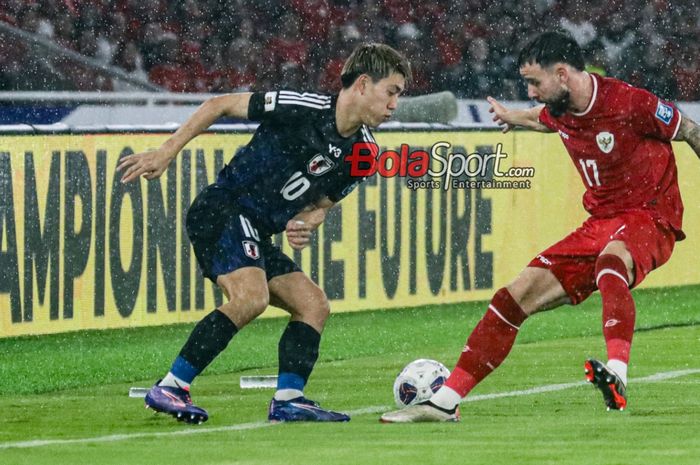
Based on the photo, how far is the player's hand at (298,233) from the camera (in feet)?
25.4

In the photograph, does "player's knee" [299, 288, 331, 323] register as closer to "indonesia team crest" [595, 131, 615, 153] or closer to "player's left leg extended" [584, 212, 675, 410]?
"player's left leg extended" [584, 212, 675, 410]

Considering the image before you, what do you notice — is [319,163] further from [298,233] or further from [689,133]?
[689,133]

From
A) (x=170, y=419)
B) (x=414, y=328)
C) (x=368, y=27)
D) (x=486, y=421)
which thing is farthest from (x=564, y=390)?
(x=368, y=27)

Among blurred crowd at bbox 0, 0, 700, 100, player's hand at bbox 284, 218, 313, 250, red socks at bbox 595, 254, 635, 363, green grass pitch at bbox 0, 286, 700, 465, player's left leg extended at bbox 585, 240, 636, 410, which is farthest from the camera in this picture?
blurred crowd at bbox 0, 0, 700, 100

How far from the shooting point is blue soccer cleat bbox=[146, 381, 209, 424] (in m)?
7.74

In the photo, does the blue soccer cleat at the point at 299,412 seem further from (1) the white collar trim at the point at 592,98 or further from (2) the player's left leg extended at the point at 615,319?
(1) the white collar trim at the point at 592,98

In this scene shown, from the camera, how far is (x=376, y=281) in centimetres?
1469

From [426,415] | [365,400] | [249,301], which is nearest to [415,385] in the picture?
[426,415]

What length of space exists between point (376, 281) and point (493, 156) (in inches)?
64.8

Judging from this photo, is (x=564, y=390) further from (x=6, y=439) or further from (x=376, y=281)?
(x=376, y=281)

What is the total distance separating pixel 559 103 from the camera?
807 centimetres

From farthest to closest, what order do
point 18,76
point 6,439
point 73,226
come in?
point 18,76
point 73,226
point 6,439

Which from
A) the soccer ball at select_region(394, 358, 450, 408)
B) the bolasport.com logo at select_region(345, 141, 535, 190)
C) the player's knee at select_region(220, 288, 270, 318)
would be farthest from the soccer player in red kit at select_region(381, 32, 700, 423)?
the bolasport.com logo at select_region(345, 141, 535, 190)

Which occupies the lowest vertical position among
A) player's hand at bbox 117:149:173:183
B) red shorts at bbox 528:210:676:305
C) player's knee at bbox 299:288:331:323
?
player's knee at bbox 299:288:331:323
